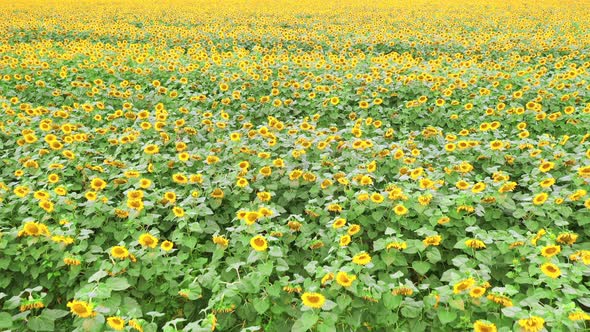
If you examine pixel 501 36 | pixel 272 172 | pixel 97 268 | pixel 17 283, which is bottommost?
pixel 17 283

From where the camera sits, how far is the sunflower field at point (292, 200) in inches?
98.9

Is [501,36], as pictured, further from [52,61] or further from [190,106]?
[52,61]

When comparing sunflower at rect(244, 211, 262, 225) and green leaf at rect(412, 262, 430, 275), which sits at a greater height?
sunflower at rect(244, 211, 262, 225)

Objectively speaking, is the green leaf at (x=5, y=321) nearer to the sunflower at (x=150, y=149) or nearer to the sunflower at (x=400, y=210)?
the sunflower at (x=150, y=149)

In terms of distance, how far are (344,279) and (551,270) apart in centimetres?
125

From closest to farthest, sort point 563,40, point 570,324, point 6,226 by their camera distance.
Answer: point 570,324
point 6,226
point 563,40

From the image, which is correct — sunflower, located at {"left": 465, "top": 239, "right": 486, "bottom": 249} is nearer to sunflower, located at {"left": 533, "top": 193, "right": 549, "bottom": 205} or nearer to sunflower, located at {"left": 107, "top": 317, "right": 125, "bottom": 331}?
sunflower, located at {"left": 533, "top": 193, "right": 549, "bottom": 205}

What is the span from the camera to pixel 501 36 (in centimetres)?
1292

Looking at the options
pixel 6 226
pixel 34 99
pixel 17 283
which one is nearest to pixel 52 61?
pixel 34 99

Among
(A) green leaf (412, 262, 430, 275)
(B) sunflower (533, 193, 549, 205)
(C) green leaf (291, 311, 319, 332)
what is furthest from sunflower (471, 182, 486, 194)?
(C) green leaf (291, 311, 319, 332)

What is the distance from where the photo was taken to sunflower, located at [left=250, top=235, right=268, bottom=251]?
2.76m

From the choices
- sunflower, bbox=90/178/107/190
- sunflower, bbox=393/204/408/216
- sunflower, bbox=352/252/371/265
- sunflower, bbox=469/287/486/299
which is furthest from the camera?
sunflower, bbox=90/178/107/190

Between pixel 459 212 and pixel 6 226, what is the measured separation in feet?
12.5

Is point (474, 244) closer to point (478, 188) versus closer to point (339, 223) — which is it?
point (478, 188)
